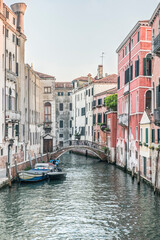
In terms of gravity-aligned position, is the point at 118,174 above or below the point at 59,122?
below

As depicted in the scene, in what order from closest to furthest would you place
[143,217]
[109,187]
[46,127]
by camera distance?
[143,217], [109,187], [46,127]

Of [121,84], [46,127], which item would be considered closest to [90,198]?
[121,84]

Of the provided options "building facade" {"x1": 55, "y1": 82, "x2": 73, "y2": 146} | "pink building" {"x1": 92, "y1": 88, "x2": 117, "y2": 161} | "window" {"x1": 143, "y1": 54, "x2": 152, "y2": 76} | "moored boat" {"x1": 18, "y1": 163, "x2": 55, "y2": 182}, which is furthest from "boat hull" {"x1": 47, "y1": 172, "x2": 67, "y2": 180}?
"building facade" {"x1": 55, "y1": 82, "x2": 73, "y2": 146}

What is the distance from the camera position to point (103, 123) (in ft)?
147

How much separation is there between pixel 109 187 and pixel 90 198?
154 inches

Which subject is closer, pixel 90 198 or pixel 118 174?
pixel 90 198

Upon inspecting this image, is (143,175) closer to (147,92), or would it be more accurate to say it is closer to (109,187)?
(109,187)

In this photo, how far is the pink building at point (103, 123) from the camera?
132 ft

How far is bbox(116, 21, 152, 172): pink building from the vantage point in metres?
28.1

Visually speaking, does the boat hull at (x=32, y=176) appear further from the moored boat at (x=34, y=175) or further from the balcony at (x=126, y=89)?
the balcony at (x=126, y=89)

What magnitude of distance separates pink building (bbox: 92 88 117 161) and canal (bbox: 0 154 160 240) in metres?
13.3

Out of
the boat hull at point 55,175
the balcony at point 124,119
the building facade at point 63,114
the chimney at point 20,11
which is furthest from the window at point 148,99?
the building facade at point 63,114

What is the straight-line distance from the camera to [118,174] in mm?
31125

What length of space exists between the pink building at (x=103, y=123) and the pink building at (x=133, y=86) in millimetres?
4571
